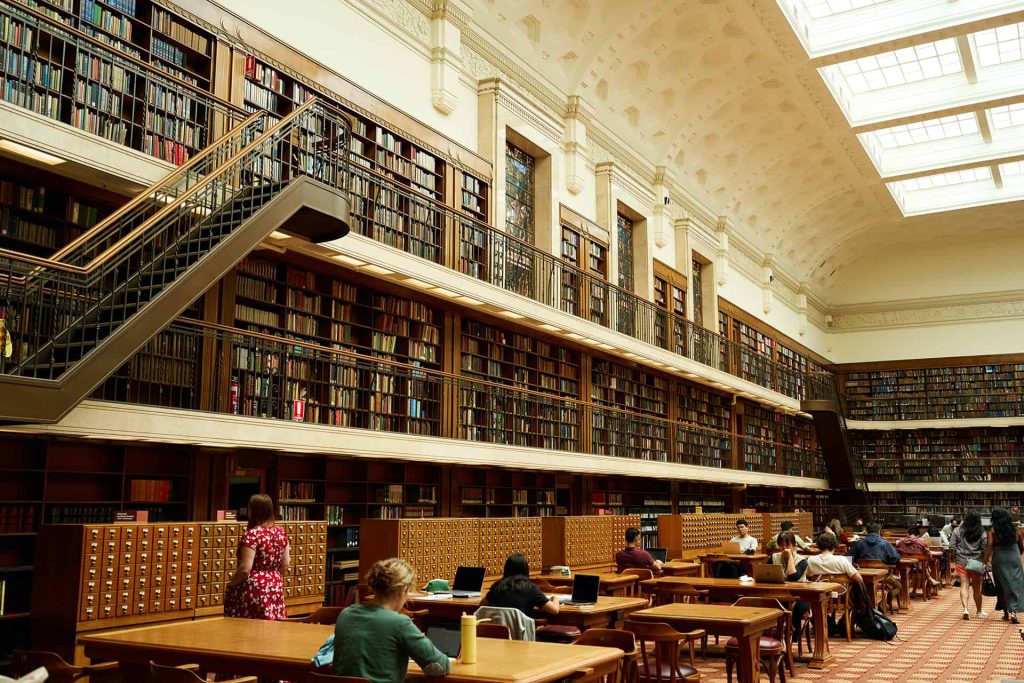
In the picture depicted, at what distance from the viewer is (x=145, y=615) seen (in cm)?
627

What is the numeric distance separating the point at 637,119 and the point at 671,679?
1201cm

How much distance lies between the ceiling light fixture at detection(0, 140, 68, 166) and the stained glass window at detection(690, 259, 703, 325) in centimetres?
1412

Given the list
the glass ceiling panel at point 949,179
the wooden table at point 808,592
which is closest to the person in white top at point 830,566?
the wooden table at point 808,592

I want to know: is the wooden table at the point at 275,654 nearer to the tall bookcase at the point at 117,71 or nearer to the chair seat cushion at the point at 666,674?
the chair seat cushion at the point at 666,674

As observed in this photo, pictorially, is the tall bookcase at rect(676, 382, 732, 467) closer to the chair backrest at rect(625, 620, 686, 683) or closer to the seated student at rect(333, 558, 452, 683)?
the chair backrest at rect(625, 620, 686, 683)

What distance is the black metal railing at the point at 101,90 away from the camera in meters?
6.04

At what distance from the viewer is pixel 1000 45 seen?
648 inches

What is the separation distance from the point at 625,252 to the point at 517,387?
5383 millimetres

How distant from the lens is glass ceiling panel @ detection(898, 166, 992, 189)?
2197cm

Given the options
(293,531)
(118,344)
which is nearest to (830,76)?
(293,531)

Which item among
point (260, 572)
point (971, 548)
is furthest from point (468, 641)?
point (971, 548)

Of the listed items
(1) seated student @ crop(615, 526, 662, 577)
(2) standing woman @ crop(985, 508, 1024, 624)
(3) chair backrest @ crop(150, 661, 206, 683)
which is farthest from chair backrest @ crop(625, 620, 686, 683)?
(2) standing woman @ crop(985, 508, 1024, 624)

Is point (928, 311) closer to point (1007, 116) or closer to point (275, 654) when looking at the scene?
point (1007, 116)

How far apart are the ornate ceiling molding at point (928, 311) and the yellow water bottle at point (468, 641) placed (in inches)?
979
